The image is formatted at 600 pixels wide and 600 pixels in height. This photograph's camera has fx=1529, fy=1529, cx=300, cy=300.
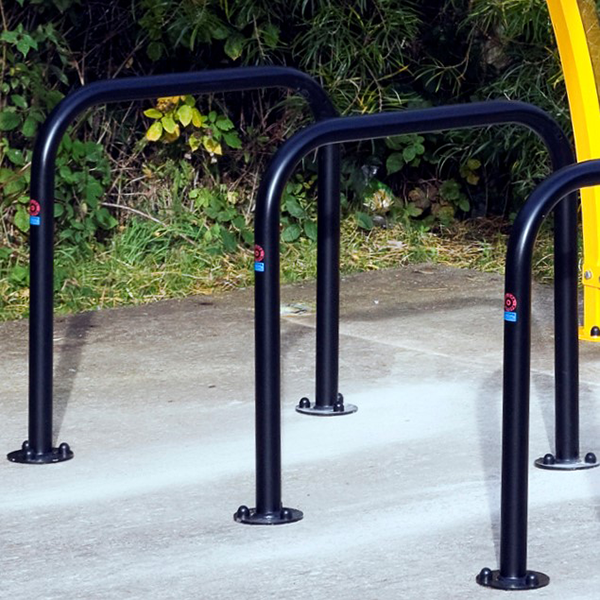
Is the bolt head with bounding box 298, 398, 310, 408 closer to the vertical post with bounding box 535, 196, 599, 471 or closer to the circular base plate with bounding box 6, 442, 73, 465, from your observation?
the circular base plate with bounding box 6, 442, 73, 465

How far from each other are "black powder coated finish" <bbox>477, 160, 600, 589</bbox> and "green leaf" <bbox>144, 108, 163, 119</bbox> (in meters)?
3.91

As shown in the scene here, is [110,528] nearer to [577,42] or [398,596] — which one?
[398,596]

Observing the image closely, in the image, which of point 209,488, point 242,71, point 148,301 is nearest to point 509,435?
point 209,488

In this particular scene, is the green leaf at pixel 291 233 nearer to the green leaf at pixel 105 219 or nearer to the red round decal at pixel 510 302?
the green leaf at pixel 105 219

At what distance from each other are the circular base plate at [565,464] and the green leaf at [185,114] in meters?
3.26

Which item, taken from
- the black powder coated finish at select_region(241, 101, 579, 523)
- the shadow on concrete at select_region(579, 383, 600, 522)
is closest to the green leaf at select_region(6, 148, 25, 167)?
the shadow on concrete at select_region(579, 383, 600, 522)

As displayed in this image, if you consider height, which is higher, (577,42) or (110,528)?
(577,42)

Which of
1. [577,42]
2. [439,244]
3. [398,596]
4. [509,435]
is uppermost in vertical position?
[577,42]

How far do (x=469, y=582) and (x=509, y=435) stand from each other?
1.11ft

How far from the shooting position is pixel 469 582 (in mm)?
3244

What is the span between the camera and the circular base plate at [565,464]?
4.01 m

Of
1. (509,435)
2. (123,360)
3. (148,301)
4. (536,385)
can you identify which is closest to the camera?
(509,435)

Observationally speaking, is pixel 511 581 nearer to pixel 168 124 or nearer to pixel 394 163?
pixel 168 124

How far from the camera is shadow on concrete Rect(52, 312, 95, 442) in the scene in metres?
4.67
